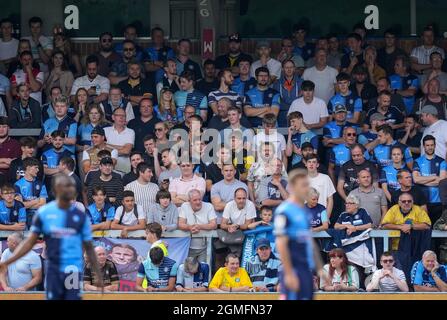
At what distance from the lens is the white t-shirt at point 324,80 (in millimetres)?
20719

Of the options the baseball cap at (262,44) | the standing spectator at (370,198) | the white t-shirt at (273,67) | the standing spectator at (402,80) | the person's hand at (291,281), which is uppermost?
the baseball cap at (262,44)

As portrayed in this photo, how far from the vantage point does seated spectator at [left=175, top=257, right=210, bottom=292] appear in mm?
17920

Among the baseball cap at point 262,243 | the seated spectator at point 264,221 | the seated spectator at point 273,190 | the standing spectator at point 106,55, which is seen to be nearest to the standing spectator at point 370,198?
the seated spectator at point 273,190

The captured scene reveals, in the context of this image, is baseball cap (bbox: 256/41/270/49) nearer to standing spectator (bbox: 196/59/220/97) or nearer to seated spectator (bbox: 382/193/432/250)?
standing spectator (bbox: 196/59/220/97)

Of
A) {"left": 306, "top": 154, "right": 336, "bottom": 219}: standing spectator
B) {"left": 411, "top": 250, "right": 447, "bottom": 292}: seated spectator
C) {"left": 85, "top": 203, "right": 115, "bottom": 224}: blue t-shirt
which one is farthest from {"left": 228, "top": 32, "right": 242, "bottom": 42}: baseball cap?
{"left": 411, "top": 250, "right": 447, "bottom": 292}: seated spectator

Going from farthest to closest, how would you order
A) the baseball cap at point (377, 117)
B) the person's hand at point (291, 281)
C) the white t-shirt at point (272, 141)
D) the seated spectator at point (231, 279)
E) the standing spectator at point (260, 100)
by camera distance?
the standing spectator at point (260, 100) → the baseball cap at point (377, 117) → the white t-shirt at point (272, 141) → the seated spectator at point (231, 279) → the person's hand at point (291, 281)

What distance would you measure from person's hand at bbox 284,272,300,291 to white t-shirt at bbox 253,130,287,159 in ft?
21.8

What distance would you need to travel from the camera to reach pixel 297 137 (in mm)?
19641

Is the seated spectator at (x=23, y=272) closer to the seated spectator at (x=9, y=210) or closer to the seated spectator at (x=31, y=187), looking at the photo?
the seated spectator at (x=9, y=210)

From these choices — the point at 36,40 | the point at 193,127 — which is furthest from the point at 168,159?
the point at 36,40

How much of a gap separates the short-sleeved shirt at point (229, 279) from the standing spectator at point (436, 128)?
3.60m

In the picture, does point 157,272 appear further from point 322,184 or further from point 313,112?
point 313,112
